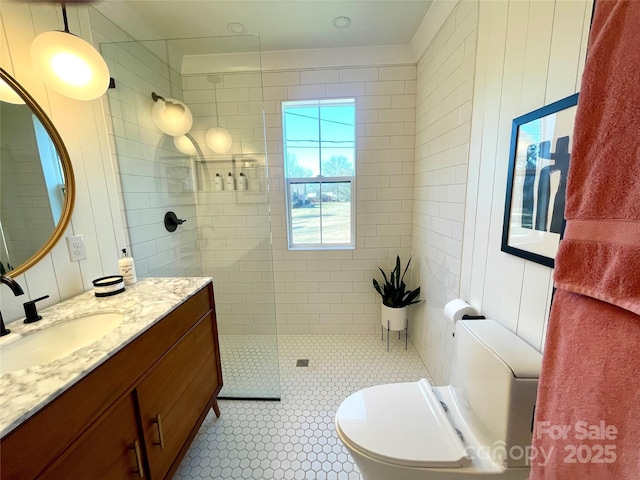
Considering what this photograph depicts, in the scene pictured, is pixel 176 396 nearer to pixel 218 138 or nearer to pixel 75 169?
pixel 75 169

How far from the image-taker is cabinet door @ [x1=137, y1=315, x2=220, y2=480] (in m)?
1.00

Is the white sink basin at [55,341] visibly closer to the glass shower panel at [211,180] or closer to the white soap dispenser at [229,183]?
the glass shower panel at [211,180]

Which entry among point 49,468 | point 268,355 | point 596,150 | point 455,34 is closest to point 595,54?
point 596,150

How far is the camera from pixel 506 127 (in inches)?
43.3

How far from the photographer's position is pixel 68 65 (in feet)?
3.53

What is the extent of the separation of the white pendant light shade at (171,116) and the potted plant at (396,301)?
202 centimetres

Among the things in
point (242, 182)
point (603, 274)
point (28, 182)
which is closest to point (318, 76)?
point (242, 182)

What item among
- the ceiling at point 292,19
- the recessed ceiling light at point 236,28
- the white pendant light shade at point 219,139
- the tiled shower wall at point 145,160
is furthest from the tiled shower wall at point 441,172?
the tiled shower wall at point 145,160

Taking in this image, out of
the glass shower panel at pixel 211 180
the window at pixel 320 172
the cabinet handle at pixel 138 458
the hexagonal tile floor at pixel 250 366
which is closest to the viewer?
the cabinet handle at pixel 138 458

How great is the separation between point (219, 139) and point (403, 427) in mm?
2196

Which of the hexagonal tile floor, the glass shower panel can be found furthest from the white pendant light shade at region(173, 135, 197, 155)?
the hexagonal tile floor

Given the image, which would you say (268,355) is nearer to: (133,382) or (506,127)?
(133,382)

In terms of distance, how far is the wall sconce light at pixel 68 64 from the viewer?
1.03 metres

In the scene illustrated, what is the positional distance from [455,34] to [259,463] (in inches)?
102
